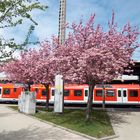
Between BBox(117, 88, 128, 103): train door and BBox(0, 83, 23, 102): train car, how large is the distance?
1377 centimetres

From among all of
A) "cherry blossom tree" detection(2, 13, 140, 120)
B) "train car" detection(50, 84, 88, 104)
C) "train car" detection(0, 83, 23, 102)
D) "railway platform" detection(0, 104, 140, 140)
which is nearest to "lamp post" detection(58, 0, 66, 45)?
"cherry blossom tree" detection(2, 13, 140, 120)

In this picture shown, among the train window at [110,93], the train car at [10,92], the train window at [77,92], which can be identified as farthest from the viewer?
the train car at [10,92]

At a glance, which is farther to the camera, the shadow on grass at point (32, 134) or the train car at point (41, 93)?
the train car at point (41, 93)

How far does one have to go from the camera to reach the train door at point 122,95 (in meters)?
41.7

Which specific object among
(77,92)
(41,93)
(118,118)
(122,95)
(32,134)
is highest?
(77,92)

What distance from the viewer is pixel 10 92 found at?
46.5 metres

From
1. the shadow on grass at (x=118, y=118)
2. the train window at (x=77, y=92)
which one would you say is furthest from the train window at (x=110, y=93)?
the shadow on grass at (x=118, y=118)

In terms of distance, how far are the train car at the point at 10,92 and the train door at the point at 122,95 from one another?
45.2ft

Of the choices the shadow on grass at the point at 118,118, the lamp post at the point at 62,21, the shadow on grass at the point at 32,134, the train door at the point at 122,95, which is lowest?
the shadow on grass at the point at 32,134

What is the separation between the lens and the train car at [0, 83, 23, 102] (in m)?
46.0

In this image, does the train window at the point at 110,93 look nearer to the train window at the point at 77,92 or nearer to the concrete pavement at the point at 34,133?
the train window at the point at 77,92

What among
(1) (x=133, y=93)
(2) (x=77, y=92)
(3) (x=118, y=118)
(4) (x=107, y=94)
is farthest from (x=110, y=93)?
(3) (x=118, y=118)

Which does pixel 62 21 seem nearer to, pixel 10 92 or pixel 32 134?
pixel 32 134

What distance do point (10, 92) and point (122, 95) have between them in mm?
15894
